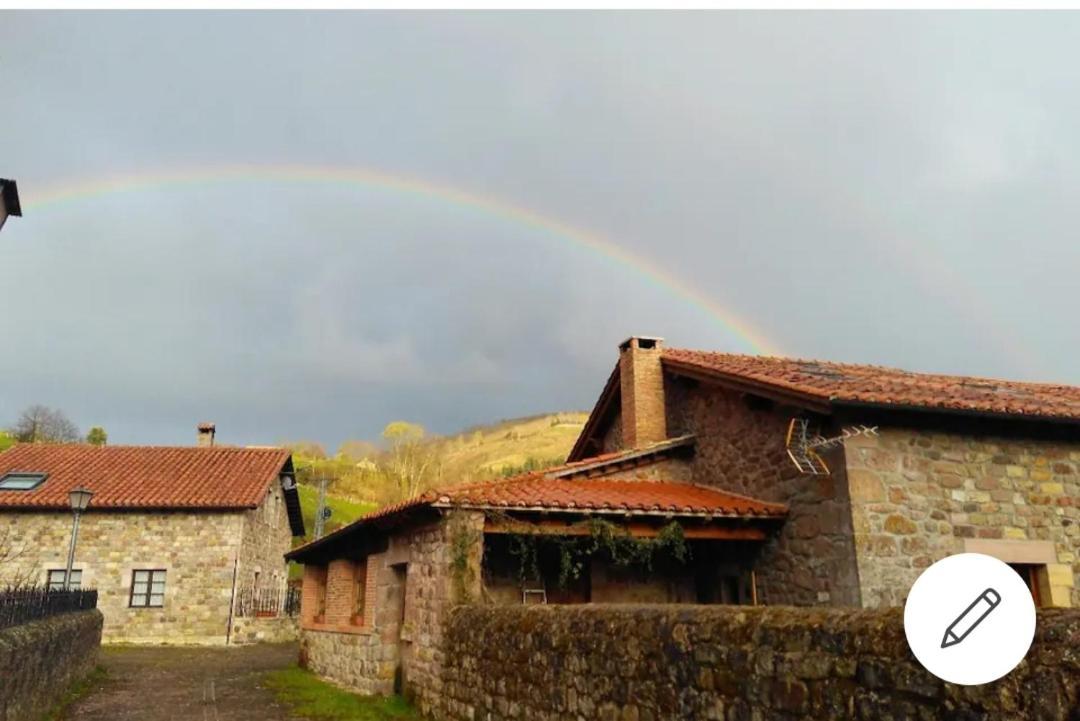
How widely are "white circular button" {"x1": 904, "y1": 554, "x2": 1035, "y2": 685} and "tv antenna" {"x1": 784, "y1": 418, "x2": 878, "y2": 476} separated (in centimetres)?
687

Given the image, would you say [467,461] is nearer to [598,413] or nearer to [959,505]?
[598,413]

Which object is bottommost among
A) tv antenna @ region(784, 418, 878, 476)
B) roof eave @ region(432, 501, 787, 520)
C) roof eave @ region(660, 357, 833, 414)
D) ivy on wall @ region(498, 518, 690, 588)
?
ivy on wall @ region(498, 518, 690, 588)

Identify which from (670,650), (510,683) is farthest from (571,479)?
(670,650)

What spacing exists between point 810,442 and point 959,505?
79.0 inches

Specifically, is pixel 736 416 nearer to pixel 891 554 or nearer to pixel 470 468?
pixel 891 554

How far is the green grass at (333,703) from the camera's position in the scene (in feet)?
30.8

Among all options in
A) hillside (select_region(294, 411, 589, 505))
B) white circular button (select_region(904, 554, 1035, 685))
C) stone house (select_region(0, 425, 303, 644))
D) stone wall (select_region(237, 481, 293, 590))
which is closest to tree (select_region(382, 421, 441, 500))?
hillside (select_region(294, 411, 589, 505))

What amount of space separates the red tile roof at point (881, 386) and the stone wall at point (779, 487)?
595 millimetres

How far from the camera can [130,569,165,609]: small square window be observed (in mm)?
21797

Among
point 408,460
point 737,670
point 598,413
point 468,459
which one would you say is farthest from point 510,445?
point 737,670

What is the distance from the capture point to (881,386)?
10.1 m

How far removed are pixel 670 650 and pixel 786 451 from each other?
5.87 meters

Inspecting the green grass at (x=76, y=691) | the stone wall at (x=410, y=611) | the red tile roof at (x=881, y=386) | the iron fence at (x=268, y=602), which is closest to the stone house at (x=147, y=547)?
the iron fence at (x=268, y=602)

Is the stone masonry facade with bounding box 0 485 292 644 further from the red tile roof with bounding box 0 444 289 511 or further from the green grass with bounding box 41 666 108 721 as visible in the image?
the green grass with bounding box 41 666 108 721
